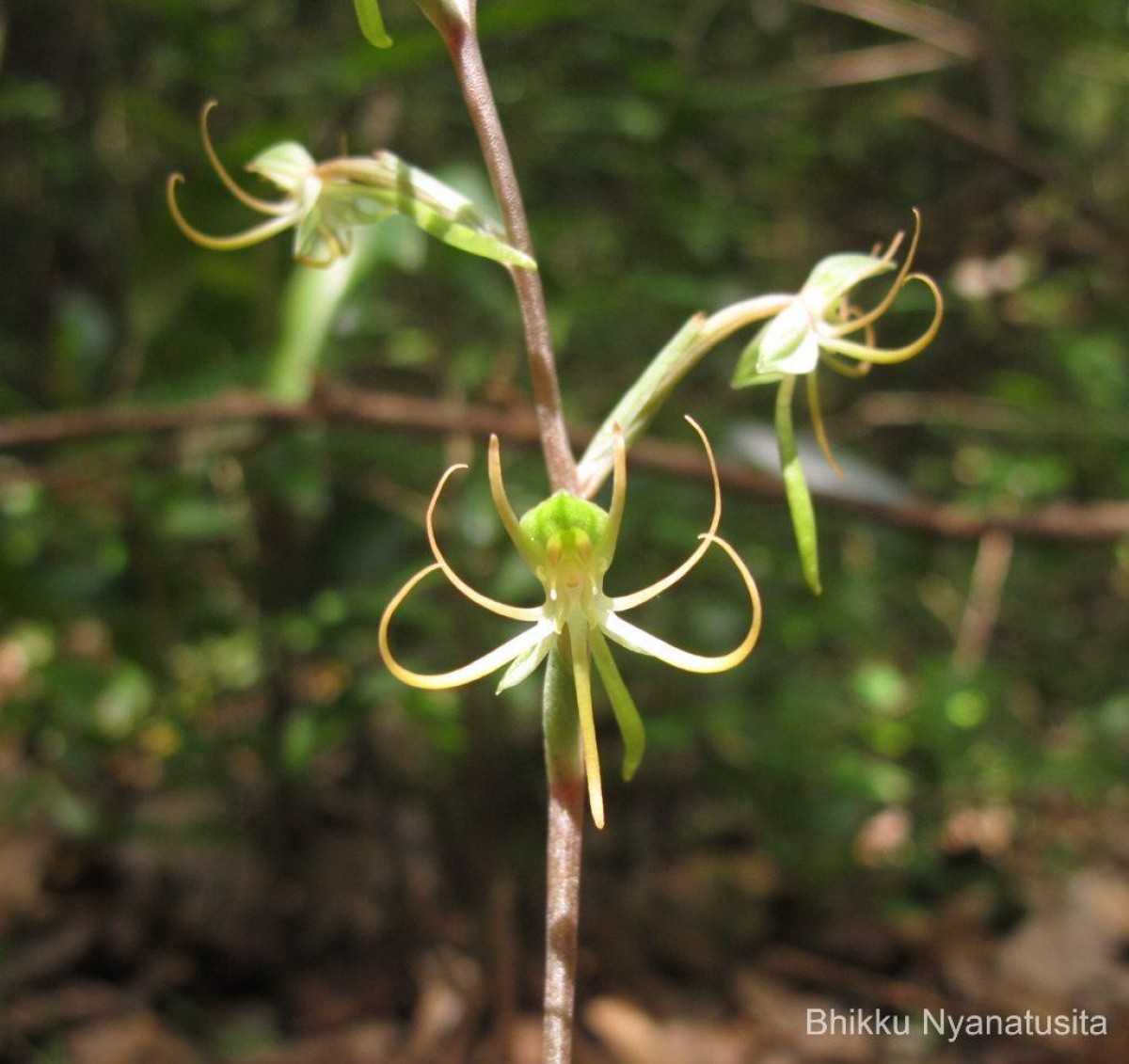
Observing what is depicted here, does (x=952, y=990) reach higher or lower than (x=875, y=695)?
lower

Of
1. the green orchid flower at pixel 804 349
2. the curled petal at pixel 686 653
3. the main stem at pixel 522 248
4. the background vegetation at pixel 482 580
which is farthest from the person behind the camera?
the background vegetation at pixel 482 580

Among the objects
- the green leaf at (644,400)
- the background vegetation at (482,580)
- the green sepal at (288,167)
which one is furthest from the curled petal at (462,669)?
the background vegetation at (482,580)

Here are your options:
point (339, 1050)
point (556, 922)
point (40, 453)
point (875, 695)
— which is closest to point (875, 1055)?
point (875, 695)

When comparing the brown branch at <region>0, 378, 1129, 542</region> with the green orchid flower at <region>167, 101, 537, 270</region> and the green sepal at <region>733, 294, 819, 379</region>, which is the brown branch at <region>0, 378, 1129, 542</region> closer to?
the green orchid flower at <region>167, 101, 537, 270</region>

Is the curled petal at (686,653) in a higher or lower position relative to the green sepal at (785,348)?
lower

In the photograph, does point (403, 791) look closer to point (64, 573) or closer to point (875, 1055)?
point (64, 573)

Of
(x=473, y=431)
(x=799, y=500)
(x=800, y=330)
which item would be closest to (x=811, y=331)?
(x=800, y=330)

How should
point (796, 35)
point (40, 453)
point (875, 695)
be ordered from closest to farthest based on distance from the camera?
1. point (875, 695)
2. point (40, 453)
3. point (796, 35)

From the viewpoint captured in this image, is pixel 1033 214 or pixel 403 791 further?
pixel 1033 214

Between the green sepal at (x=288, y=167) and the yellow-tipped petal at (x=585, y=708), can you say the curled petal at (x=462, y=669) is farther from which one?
the green sepal at (x=288, y=167)
